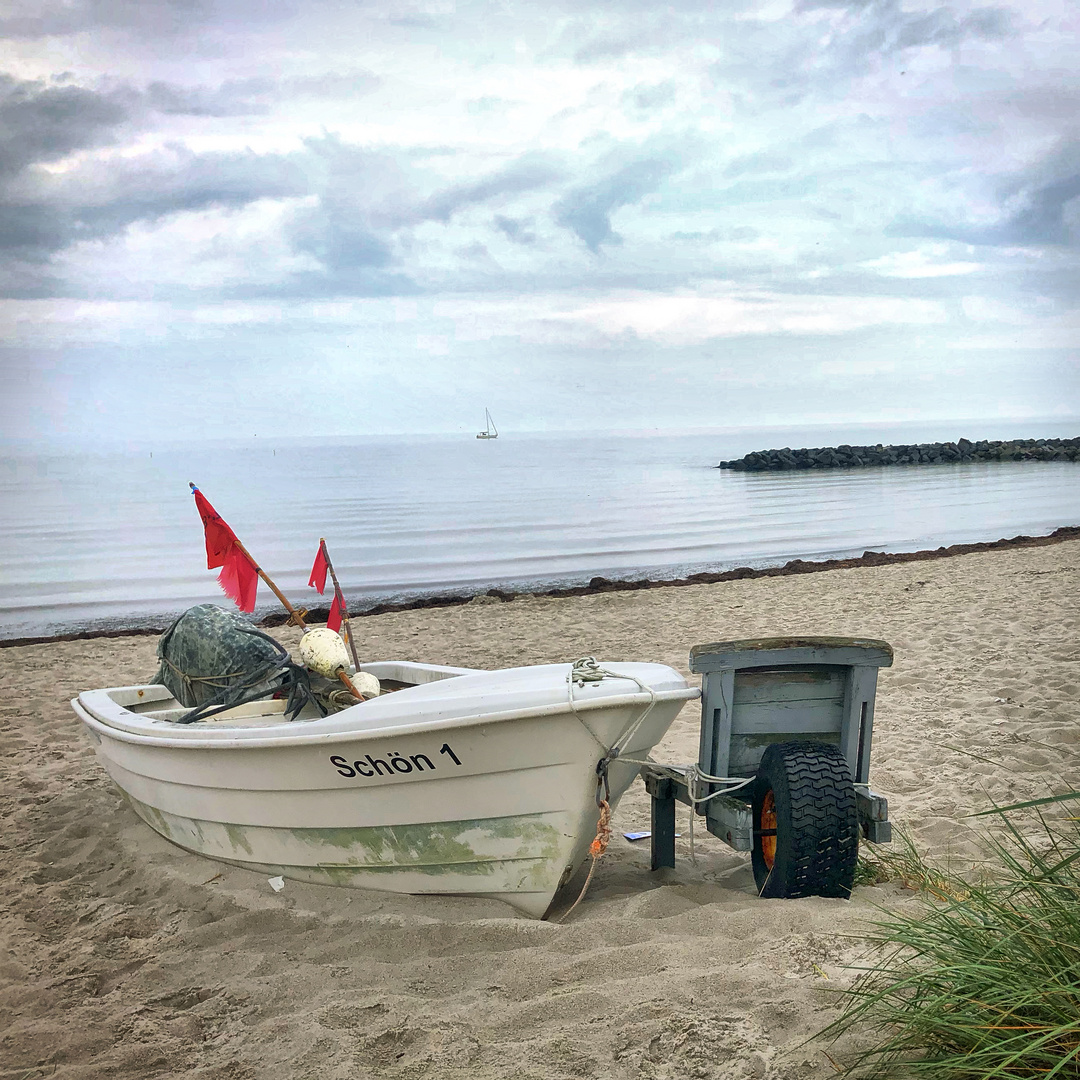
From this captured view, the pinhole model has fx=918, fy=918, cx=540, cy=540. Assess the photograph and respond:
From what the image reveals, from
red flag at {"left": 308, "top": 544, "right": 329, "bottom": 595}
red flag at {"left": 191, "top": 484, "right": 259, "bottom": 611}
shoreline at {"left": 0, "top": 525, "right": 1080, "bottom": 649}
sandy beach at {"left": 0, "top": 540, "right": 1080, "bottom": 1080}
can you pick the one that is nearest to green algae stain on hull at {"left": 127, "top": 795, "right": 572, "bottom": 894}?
sandy beach at {"left": 0, "top": 540, "right": 1080, "bottom": 1080}

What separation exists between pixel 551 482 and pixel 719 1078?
46.7 m

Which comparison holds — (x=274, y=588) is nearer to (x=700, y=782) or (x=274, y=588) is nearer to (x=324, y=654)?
(x=324, y=654)

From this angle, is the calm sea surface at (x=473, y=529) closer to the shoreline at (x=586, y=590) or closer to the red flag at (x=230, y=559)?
the shoreline at (x=586, y=590)

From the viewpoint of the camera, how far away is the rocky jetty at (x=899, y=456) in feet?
188

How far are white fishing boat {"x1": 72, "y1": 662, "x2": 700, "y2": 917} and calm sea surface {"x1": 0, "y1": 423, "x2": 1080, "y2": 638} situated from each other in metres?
12.0

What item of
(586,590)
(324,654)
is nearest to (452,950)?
(324,654)

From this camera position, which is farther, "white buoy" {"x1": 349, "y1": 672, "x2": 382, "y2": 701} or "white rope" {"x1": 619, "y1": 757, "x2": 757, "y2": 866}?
"white buoy" {"x1": 349, "y1": 672, "x2": 382, "y2": 701}

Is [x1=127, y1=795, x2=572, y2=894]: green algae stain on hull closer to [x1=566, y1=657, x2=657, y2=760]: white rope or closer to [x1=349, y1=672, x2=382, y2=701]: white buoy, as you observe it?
[x1=566, y1=657, x2=657, y2=760]: white rope

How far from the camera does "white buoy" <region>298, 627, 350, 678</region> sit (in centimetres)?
491

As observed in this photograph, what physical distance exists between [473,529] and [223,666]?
2149cm

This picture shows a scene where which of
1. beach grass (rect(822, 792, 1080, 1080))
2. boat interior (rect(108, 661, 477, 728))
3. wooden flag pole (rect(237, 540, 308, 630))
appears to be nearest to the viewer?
beach grass (rect(822, 792, 1080, 1080))

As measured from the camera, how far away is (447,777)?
3803mm

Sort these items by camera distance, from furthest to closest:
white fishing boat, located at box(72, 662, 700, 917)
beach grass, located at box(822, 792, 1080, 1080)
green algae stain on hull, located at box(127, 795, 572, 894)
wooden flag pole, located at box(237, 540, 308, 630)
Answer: wooden flag pole, located at box(237, 540, 308, 630)
green algae stain on hull, located at box(127, 795, 572, 894)
white fishing boat, located at box(72, 662, 700, 917)
beach grass, located at box(822, 792, 1080, 1080)

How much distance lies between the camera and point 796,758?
3.76 metres
